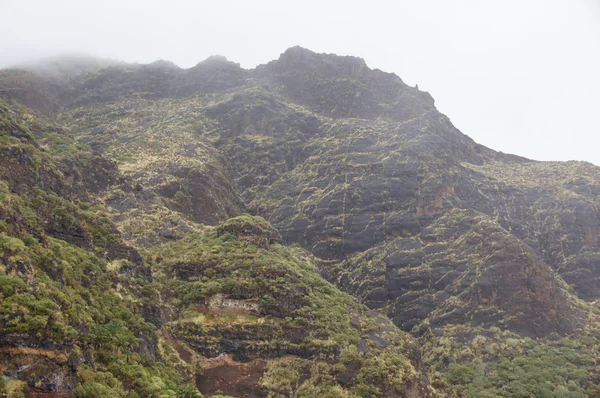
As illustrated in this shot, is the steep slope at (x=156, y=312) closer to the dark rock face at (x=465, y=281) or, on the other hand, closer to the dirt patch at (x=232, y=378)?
the dirt patch at (x=232, y=378)

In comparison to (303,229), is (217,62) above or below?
above

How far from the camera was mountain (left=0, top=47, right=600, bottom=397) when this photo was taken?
40.3 m

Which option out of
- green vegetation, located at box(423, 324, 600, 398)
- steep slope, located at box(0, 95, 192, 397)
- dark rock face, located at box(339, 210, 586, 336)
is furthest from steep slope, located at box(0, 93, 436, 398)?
dark rock face, located at box(339, 210, 586, 336)

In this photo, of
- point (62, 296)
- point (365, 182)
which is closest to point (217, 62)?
point (365, 182)

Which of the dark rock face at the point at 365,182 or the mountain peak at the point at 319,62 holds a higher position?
the mountain peak at the point at 319,62

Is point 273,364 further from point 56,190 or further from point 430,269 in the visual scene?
point 430,269

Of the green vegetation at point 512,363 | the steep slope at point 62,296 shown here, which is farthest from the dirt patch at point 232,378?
the green vegetation at point 512,363

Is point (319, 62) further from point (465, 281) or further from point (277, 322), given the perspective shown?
point (277, 322)

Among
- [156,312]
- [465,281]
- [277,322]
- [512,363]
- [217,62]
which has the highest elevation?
[217,62]

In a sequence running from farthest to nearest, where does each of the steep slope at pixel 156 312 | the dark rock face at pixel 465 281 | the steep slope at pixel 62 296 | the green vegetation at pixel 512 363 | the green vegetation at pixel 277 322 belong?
the dark rock face at pixel 465 281 → the green vegetation at pixel 512 363 → the green vegetation at pixel 277 322 → the steep slope at pixel 156 312 → the steep slope at pixel 62 296

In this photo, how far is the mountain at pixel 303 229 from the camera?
40344mm

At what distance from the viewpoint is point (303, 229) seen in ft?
285

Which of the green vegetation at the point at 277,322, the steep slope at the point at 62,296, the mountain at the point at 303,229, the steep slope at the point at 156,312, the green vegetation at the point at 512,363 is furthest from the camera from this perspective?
the green vegetation at the point at 512,363

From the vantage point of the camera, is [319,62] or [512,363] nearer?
[512,363]
